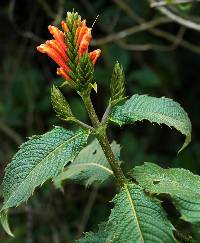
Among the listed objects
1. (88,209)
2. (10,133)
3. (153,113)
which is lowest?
(88,209)

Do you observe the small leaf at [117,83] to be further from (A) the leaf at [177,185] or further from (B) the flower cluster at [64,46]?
(A) the leaf at [177,185]

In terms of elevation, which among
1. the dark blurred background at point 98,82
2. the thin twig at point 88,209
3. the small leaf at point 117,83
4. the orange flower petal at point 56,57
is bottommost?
the thin twig at point 88,209

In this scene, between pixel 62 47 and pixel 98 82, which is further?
pixel 98 82

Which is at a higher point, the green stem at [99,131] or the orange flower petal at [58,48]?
the orange flower petal at [58,48]

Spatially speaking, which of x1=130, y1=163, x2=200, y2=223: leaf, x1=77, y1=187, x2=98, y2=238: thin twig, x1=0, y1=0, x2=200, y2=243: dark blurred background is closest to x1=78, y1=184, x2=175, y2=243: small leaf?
x1=130, y1=163, x2=200, y2=223: leaf

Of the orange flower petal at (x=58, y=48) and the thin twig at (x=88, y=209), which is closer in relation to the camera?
Answer: the orange flower petal at (x=58, y=48)

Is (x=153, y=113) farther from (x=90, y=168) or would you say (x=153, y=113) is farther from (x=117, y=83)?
(x=90, y=168)

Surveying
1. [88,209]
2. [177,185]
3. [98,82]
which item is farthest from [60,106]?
[98,82]

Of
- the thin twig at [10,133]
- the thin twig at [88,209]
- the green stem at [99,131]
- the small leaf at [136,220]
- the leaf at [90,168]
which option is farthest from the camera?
the thin twig at [10,133]

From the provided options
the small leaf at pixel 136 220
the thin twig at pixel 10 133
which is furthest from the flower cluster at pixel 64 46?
the thin twig at pixel 10 133
